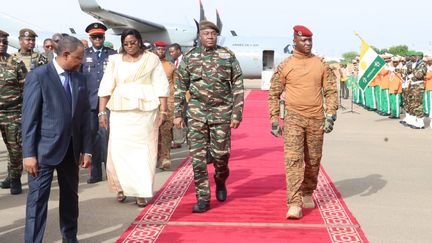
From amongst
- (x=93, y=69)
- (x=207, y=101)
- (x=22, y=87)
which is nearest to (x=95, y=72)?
(x=93, y=69)

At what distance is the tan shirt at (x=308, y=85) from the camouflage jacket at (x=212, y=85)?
1.67 feet

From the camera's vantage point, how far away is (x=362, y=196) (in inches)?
230

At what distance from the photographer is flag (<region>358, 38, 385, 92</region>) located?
13.3 m

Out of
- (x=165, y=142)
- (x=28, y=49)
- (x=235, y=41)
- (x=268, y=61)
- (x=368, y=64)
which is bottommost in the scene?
(x=165, y=142)

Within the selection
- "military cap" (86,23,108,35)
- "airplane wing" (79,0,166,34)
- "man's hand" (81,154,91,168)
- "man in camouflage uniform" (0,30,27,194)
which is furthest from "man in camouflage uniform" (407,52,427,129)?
"airplane wing" (79,0,166,34)

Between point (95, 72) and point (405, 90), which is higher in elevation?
point (95, 72)

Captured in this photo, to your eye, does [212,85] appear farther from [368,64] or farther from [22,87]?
[368,64]

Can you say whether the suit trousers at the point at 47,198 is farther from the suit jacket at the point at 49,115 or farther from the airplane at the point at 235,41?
the airplane at the point at 235,41

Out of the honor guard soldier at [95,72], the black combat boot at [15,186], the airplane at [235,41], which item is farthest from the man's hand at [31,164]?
the airplane at [235,41]

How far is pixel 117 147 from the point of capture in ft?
17.1

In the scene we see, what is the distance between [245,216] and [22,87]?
2.95 meters

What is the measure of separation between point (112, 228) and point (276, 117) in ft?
6.10

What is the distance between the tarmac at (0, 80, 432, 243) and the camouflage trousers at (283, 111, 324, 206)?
0.68 metres

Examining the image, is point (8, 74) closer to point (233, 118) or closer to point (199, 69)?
point (199, 69)
